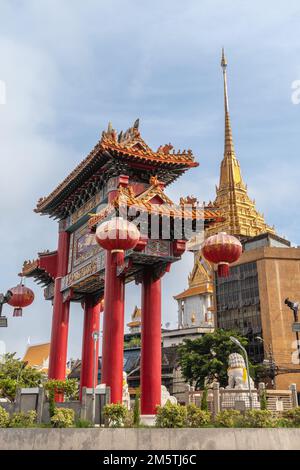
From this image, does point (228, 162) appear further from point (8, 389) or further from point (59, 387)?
point (59, 387)

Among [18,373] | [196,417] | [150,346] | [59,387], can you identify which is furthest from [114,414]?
[18,373]

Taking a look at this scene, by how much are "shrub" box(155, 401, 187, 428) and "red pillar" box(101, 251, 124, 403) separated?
4387 millimetres

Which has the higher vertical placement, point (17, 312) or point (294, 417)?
point (17, 312)

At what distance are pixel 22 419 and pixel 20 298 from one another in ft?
39.5

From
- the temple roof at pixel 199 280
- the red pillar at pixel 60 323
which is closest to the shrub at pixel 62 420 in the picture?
the red pillar at pixel 60 323

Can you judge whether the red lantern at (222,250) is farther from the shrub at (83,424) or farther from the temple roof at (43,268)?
the temple roof at (43,268)

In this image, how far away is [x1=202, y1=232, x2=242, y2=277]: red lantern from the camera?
1845 cm

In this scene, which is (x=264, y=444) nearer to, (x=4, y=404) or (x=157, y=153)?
(x=4, y=404)

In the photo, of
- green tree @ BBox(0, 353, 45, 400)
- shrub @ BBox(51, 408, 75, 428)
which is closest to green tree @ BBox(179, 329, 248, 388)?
green tree @ BBox(0, 353, 45, 400)

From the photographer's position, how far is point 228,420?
48.0 feet

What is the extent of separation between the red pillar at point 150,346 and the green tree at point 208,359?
887 inches

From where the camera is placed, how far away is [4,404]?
16.9m

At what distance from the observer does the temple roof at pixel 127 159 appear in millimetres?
21234
